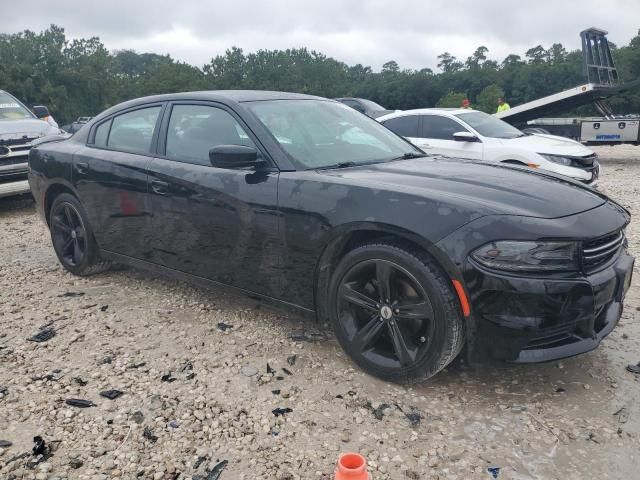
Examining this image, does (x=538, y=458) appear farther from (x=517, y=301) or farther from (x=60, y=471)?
(x=60, y=471)

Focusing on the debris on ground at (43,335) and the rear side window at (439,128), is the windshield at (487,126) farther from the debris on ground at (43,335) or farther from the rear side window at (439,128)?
the debris on ground at (43,335)

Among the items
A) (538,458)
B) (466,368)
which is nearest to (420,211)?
(466,368)

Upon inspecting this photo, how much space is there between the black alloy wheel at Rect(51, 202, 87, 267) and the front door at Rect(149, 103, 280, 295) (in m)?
1.15

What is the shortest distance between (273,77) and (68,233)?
257 feet

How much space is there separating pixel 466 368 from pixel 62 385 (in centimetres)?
235

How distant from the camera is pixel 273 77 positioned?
261 feet

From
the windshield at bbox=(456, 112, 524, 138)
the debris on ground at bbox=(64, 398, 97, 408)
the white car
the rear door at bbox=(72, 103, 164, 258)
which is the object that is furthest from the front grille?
the windshield at bbox=(456, 112, 524, 138)

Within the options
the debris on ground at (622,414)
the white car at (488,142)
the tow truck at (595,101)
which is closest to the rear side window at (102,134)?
the debris on ground at (622,414)

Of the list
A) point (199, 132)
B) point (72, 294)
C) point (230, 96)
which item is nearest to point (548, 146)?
point (230, 96)

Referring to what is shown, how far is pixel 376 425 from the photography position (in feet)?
8.86

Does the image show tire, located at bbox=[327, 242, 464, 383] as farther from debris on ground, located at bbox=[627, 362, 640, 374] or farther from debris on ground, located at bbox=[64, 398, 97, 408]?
debris on ground, located at bbox=[64, 398, 97, 408]

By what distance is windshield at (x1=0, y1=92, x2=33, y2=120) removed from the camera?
8562mm

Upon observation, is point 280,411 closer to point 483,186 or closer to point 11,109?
point 483,186

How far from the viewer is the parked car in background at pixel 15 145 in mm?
7707
